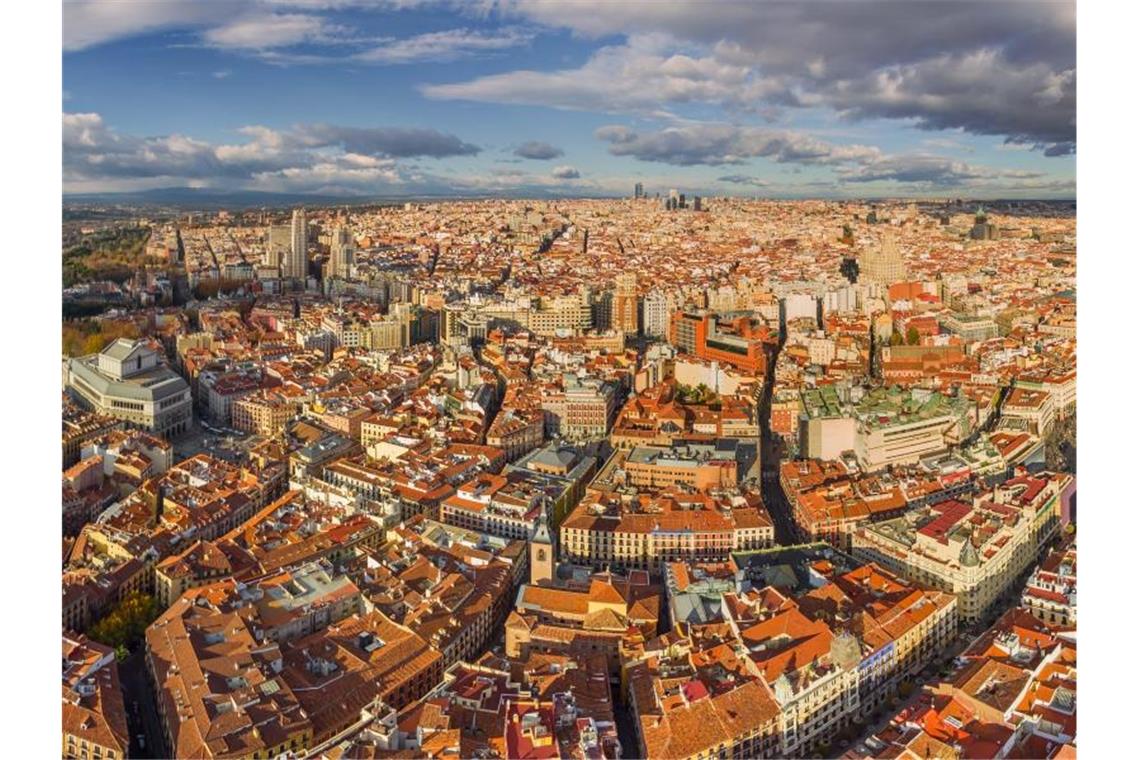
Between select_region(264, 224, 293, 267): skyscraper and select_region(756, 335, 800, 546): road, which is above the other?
select_region(264, 224, 293, 267): skyscraper

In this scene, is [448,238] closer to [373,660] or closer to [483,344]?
[483,344]

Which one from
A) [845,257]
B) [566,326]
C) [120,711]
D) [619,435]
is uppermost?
[845,257]

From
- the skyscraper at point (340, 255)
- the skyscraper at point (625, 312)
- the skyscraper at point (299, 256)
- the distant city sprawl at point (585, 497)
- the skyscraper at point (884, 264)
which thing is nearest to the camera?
the distant city sprawl at point (585, 497)

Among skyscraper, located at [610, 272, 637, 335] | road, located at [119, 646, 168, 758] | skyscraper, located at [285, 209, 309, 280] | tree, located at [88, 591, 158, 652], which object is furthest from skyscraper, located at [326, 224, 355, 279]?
road, located at [119, 646, 168, 758]

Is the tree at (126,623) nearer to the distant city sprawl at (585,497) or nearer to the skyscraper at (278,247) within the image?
the distant city sprawl at (585,497)

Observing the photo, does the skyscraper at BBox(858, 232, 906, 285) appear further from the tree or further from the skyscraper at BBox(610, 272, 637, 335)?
the tree

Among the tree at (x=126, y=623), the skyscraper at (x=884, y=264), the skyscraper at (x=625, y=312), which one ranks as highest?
the skyscraper at (x=884, y=264)

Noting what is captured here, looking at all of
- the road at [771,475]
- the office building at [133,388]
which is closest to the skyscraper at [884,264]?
the road at [771,475]

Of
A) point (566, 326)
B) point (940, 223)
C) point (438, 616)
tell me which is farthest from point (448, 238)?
point (438, 616)
